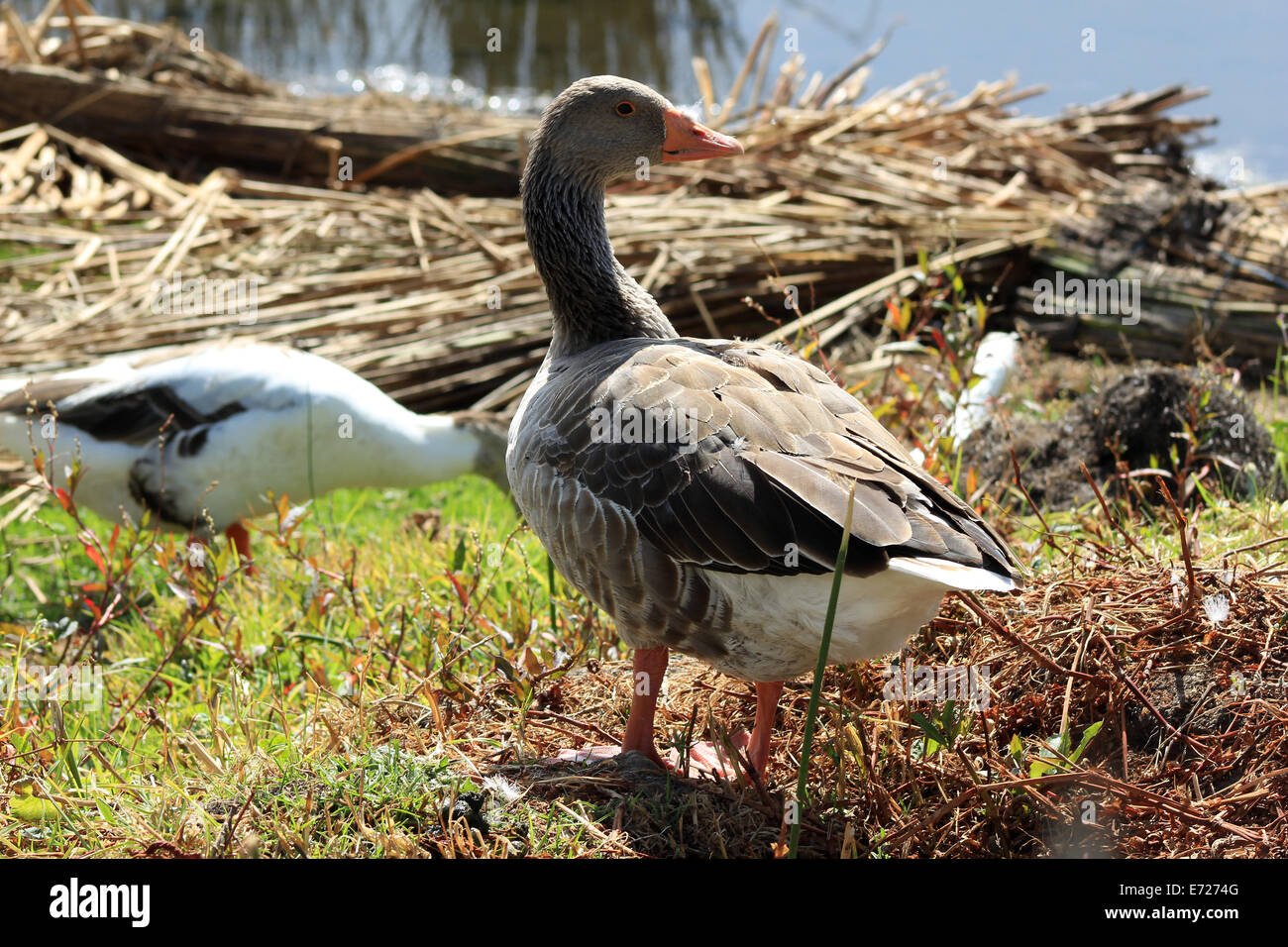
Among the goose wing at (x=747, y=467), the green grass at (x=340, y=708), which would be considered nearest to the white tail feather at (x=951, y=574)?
the goose wing at (x=747, y=467)

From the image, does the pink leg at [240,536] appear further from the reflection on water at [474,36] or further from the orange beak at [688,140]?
the reflection on water at [474,36]

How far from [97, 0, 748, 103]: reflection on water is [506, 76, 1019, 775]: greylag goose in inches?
509

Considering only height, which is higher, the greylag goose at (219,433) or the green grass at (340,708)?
the greylag goose at (219,433)

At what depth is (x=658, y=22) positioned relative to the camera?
56.9 feet

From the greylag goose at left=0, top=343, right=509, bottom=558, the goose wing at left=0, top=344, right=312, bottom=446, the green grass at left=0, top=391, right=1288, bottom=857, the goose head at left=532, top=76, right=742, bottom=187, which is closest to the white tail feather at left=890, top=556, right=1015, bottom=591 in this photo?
the green grass at left=0, top=391, right=1288, bottom=857

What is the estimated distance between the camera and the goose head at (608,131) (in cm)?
400

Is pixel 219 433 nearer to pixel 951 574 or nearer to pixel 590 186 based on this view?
pixel 590 186

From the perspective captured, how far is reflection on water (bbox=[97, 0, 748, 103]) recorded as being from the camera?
52.3 feet

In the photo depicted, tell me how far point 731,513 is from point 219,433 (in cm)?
361

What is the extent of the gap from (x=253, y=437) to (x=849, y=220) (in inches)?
168

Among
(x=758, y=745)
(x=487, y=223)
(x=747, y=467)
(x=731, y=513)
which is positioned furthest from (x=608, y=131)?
(x=487, y=223)

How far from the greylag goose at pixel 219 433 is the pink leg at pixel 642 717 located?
280 cm

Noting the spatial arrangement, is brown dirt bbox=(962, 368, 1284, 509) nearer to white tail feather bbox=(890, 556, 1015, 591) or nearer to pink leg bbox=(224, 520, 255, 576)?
white tail feather bbox=(890, 556, 1015, 591)

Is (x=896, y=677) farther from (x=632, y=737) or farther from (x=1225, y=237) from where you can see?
(x=1225, y=237)
